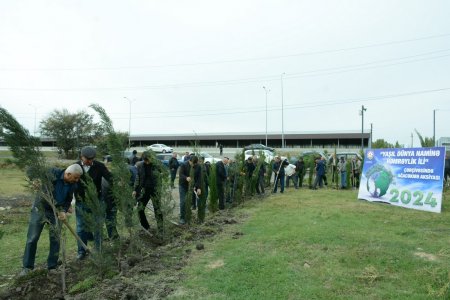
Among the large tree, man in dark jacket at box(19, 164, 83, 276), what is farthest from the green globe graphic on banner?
the large tree

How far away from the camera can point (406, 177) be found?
11812mm


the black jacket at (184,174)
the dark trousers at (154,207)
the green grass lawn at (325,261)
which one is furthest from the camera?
the black jacket at (184,174)

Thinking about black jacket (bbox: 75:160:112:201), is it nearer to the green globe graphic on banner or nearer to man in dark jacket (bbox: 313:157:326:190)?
the green globe graphic on banner

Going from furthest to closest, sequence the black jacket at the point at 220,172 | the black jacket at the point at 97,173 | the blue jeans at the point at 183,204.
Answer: the black jacket at the point at 220,172 < the blue jeans at the point at 183,204 < the black jacket at the point at 97,173

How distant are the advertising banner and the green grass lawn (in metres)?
1.89

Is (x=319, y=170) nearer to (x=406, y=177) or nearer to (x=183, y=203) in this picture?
(x=406, y=177)

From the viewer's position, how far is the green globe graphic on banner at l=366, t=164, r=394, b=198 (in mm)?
12539

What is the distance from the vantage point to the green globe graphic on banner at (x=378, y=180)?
41.1 feet

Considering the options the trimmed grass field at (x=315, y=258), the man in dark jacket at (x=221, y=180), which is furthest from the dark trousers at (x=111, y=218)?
the man in dark jacket at (x=221, y=180)

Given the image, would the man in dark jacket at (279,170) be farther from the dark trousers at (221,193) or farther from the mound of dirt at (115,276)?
the mound of dirt at (115,276)

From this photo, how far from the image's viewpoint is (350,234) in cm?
713

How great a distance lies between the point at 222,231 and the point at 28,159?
4.27 meters

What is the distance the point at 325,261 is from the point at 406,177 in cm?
743

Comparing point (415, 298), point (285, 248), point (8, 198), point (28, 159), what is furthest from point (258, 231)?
point (8, 198)
